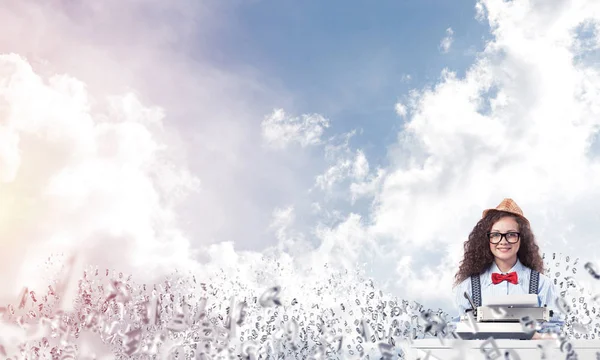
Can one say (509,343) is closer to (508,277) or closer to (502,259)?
(508,277)

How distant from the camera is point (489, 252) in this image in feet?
18.4

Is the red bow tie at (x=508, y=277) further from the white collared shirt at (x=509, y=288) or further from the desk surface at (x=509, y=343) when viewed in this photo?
the desk surface at (x=509, y=343)

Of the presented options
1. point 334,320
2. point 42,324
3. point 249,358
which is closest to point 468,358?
point 249,358

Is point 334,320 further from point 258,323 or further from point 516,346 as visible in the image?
point 516,346

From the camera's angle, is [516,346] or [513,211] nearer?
[516,346]

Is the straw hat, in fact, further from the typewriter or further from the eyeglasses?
the typewriter

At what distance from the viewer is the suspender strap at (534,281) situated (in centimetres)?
531

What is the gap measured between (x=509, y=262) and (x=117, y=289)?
354 centimetres

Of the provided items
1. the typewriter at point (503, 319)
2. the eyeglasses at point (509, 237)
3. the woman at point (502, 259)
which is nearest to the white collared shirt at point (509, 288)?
the woman at point (502, 259)

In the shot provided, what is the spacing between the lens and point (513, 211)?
18.2ft

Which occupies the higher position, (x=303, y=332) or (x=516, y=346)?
(x=303, y=332)

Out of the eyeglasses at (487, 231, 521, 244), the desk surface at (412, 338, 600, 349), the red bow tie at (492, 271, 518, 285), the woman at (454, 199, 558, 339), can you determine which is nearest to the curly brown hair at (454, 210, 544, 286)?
the woman at (454, 199, 558, 339)

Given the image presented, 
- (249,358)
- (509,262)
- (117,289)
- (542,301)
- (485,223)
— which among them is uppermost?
(485,223)

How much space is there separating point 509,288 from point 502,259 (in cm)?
29
